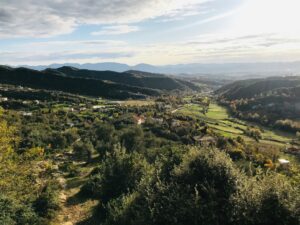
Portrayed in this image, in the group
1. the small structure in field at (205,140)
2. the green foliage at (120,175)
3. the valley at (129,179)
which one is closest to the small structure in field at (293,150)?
the valley at (129,179)

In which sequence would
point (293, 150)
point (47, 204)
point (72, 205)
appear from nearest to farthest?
1. point (47, 204)
2. point (72, 205)
3. point (293, 150)

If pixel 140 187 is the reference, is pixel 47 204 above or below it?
below

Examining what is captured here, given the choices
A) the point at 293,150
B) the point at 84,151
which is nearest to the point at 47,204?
the point at 84,151

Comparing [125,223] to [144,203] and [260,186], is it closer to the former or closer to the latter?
[144,203]

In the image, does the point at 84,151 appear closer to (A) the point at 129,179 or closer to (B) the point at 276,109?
(A) the point at 129,179

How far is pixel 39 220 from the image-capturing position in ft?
94.5

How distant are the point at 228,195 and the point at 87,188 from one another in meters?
25.6

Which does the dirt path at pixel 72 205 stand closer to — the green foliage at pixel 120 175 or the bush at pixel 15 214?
the green foliage at pixel 120 175

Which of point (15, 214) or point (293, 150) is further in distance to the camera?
point (293, 150)

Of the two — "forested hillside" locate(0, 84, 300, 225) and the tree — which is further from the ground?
"forested hillside" locate(0, 84, 300, 225)

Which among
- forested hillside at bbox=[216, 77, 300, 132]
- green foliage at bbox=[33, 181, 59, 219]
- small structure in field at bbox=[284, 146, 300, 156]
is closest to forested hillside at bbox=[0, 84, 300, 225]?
green foliage at bbox=[33, 181, 59, 219]

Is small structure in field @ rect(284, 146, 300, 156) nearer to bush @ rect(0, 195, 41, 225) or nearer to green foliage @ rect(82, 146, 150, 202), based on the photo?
green foliage @ rect(82, 146, 150, 202)

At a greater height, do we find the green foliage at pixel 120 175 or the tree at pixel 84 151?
the green foliage at pixel 120 175

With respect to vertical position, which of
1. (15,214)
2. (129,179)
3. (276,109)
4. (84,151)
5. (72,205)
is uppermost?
(129,179)
